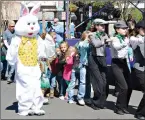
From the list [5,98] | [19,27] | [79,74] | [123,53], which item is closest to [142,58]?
[123,53]

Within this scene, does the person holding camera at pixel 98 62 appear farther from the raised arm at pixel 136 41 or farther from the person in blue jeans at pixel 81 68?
the raised arm at pixel 136 41

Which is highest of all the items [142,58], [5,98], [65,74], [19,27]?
[19,27]

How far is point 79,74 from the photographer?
748 centimetres

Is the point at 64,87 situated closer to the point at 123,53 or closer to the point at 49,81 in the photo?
the point at 49,81

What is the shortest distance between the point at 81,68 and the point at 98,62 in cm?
52

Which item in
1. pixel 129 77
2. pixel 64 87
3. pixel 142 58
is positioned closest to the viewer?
pixel 142 58

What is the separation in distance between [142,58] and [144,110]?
35.0 inches

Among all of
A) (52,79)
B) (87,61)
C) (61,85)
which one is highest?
(87,61)

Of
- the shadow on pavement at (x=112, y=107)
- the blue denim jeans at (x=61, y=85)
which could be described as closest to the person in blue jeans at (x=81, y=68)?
the blue denim jeans at (x=61, y=85)

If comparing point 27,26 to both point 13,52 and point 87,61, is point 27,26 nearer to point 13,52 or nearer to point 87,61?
point 13,52

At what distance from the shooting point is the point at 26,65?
21.4 ft

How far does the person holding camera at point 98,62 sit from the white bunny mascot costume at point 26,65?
103 cm

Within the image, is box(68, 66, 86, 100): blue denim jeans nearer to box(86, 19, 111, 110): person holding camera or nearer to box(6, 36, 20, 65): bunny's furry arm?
box(86, 19, 111, 110): person holding camera

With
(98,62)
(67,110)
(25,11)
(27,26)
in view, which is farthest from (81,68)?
(25,11)
